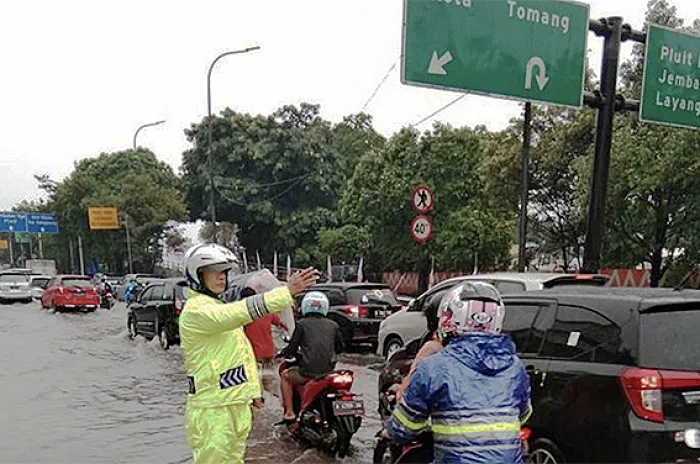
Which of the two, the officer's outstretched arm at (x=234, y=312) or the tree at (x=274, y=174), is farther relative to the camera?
the tree at (x=274, y=174)

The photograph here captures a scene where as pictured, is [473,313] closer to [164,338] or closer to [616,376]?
[616,376]

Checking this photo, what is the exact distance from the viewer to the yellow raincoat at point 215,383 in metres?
3.48

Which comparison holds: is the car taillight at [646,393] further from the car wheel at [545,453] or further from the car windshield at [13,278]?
the car windshield at [13,278]

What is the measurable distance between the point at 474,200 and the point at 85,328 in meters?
13.0

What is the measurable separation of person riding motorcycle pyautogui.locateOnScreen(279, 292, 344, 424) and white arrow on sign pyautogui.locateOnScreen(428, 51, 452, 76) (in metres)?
3.35

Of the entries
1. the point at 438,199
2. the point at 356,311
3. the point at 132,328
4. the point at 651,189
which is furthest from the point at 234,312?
the point at 438,199

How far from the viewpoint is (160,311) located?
15.2 meters

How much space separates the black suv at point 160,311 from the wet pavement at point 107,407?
339 mm

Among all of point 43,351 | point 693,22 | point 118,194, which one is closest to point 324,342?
point 43,351

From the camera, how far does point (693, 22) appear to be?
16.8 metres

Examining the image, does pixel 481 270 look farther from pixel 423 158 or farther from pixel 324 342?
pixel 324 342

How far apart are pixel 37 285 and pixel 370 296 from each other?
997 inches

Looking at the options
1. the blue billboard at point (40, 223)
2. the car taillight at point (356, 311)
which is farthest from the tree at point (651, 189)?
the blue billboard at point (40, 223)

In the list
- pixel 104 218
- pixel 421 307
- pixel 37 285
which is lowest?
pixel 37 285
